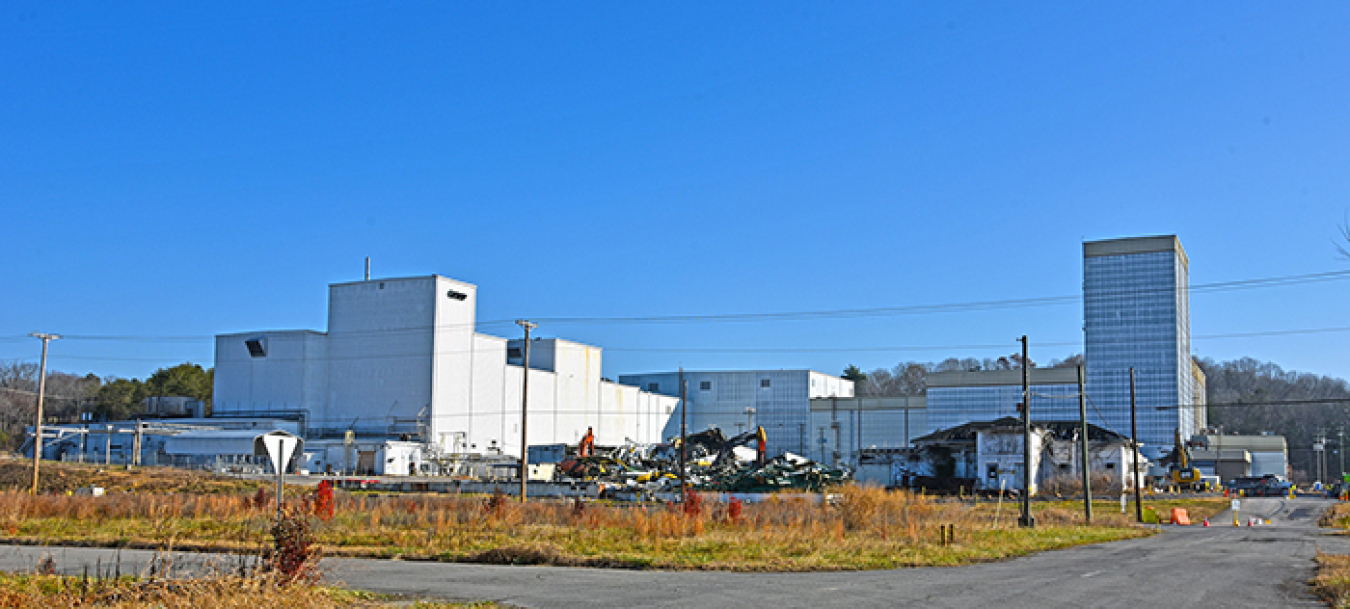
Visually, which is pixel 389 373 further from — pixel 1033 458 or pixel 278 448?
pixel 278 448

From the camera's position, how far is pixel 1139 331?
114375mm

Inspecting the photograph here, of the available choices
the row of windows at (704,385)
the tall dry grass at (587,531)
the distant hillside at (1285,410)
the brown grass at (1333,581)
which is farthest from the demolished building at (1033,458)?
the distant hillside at (1285,410)

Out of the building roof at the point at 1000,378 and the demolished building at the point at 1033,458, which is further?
the building roof at the point at 1000,378

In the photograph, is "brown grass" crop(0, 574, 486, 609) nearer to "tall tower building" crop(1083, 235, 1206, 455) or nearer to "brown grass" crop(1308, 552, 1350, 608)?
"brown grass" crop(1308, 552, 1350, 608)

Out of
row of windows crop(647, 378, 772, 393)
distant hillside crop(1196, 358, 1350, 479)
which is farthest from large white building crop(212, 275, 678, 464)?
distant hillside crop(1196, 358, 1350, 479)

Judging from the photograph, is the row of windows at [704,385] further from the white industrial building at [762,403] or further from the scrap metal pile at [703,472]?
the scrap metal pile at [703,472]

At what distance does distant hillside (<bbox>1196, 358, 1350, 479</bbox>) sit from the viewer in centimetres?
15488

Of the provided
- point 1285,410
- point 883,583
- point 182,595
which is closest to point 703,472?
point 883,583

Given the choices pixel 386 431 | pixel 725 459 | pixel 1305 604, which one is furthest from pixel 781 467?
pixel 1305 604

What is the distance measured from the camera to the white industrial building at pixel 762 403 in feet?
392

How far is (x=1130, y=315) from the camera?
376ft

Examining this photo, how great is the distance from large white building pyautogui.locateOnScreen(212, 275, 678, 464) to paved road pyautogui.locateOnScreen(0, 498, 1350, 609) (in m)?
64.1

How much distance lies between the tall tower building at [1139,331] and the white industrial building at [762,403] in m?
31.7

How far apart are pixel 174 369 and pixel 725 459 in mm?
74190
